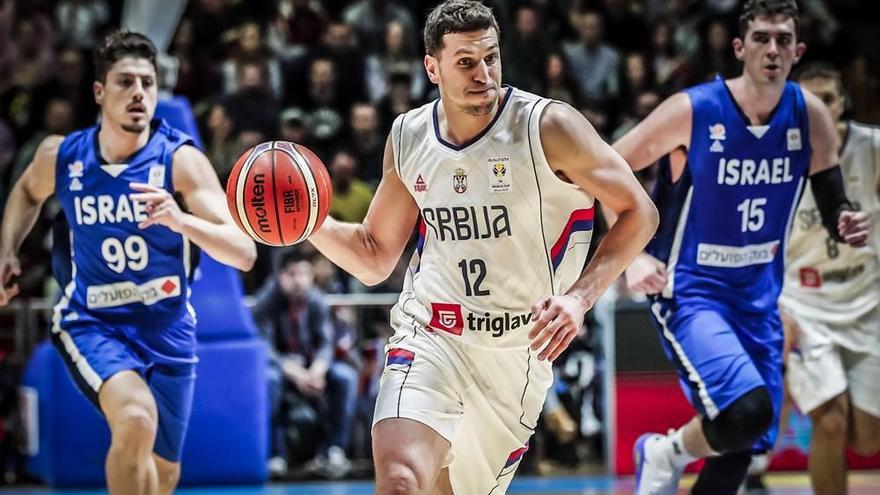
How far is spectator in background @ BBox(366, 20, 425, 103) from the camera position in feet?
40.3

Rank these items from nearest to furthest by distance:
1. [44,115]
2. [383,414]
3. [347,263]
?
1. [383,414]
2. [347,263]
3. [44,115]

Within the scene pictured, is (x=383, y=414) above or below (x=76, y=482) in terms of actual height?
above

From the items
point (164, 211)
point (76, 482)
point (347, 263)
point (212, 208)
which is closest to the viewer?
point (347, 263)

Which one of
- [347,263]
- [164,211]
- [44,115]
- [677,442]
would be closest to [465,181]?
[347,263]

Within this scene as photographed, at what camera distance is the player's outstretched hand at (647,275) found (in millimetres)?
5824

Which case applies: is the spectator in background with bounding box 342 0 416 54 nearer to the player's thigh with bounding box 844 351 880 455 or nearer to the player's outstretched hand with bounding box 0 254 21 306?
the player's thigh with bounding box 844 351 880 455

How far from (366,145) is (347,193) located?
87cm

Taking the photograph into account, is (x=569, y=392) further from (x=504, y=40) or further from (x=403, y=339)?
(x=403, y=339)

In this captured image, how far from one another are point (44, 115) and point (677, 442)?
310 inches

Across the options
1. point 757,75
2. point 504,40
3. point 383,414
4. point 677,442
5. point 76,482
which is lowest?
point 76,482

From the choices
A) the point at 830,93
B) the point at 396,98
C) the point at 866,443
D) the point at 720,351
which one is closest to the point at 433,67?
the point at 720,351

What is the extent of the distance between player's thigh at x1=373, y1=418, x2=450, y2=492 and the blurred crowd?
211 inches

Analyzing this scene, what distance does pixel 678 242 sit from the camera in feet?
19.6

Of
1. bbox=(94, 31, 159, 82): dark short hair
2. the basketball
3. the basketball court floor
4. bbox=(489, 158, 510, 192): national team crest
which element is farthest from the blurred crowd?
bbox=(489, 158, 510, 192): national team crest
